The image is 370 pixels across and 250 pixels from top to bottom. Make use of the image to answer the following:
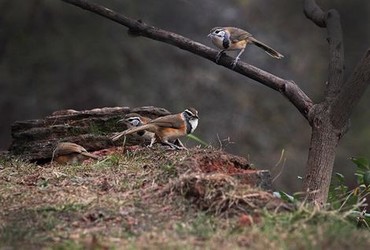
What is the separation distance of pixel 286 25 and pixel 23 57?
4302 mm

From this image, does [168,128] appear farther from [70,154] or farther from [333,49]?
[333,49]

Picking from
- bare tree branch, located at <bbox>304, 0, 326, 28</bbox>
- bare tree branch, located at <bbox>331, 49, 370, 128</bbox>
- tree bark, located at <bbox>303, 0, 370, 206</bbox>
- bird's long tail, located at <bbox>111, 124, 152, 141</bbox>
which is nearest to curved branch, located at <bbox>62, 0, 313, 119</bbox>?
tree bark, located at <bbox>303, 0, 370, 206</bbox>

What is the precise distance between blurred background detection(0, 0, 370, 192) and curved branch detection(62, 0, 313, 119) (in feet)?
15.8

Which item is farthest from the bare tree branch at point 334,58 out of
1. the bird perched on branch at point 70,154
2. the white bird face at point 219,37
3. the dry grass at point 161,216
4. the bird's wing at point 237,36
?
the bird perched on branch at point 70,154

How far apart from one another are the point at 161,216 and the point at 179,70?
373 inches

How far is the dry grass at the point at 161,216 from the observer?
157 inches

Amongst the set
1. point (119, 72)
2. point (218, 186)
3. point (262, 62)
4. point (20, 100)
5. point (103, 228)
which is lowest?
point (20, 100)

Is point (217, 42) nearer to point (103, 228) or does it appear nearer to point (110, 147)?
point (110, 147)

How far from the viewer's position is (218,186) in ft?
15.2

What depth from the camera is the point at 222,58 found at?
7543 mm

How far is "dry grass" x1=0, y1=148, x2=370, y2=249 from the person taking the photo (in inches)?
157

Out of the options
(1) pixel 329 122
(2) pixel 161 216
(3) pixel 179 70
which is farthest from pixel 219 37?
(3) pixel 179 70

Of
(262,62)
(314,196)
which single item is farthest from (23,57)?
(314,196)

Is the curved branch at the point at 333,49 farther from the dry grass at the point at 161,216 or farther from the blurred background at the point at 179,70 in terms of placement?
the blurred background at the point at 179,70
